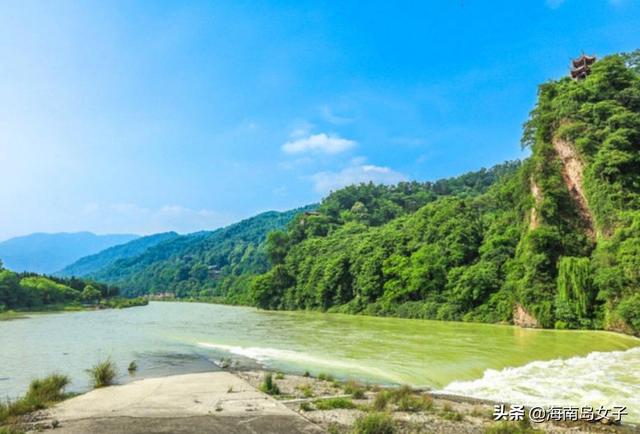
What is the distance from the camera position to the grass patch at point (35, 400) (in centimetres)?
1103

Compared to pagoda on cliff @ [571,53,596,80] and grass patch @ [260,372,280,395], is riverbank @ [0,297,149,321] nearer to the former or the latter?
grass patch @ [260,372,280,395]

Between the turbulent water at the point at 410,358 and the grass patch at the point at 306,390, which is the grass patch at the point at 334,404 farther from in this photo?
the turbulent water at the point at 410,358

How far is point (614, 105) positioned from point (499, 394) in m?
37.5

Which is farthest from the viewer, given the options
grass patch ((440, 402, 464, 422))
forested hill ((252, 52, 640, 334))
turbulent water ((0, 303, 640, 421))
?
forested hill ((252, 52, 640, 334))

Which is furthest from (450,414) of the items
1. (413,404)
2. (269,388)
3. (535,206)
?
(535,206)

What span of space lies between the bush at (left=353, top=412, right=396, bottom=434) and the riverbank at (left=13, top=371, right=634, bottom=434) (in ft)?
0.07

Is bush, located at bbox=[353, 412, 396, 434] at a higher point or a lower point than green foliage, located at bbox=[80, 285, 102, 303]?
higher

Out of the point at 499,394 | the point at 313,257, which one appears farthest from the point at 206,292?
→ the point at 499,394

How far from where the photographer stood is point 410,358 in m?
23.1

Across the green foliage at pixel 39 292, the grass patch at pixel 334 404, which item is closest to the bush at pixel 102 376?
the grass patch at pixel 334 404

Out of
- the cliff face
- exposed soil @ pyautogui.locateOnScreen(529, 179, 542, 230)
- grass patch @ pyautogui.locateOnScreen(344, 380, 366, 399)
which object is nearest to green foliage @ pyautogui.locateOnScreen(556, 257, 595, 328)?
the cliff face

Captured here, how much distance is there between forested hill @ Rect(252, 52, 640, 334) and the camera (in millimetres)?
35406

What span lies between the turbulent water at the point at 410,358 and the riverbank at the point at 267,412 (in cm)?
318

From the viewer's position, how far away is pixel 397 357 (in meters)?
23.7
